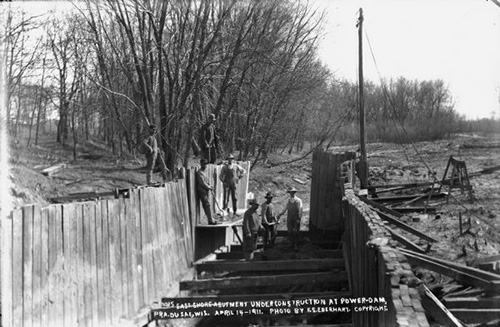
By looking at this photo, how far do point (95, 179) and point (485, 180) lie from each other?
13315 mm

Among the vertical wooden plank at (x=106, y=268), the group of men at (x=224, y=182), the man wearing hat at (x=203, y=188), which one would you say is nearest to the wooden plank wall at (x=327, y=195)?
the group of men at (x=224, y=182)

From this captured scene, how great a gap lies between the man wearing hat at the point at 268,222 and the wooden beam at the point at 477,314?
8.35m

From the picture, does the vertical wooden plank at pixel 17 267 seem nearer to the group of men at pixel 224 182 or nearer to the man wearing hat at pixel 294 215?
the group of men at pixel 224 182

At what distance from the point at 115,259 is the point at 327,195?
8.73 meters

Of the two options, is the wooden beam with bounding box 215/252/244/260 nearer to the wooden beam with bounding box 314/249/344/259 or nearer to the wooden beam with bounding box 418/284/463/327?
the wooden beam with bounding box 314/249/344/259

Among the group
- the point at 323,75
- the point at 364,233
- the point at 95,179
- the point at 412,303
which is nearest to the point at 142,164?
the point at 95,179

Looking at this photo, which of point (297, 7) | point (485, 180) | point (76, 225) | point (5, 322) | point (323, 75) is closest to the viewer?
point (5, 322)

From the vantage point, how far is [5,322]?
5637mm

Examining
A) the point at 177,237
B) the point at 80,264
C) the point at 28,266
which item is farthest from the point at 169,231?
the point at 28,266

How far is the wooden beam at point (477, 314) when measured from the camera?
18.5 feet

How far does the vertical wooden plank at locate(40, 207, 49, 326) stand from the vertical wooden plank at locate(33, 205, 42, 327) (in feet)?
Result: 0.15

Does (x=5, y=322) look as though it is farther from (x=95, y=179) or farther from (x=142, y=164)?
(x=142, y=164)

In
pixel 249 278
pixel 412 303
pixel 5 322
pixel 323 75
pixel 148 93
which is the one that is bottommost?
pixel 249 278

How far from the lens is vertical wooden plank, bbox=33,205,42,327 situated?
20.6 ft
